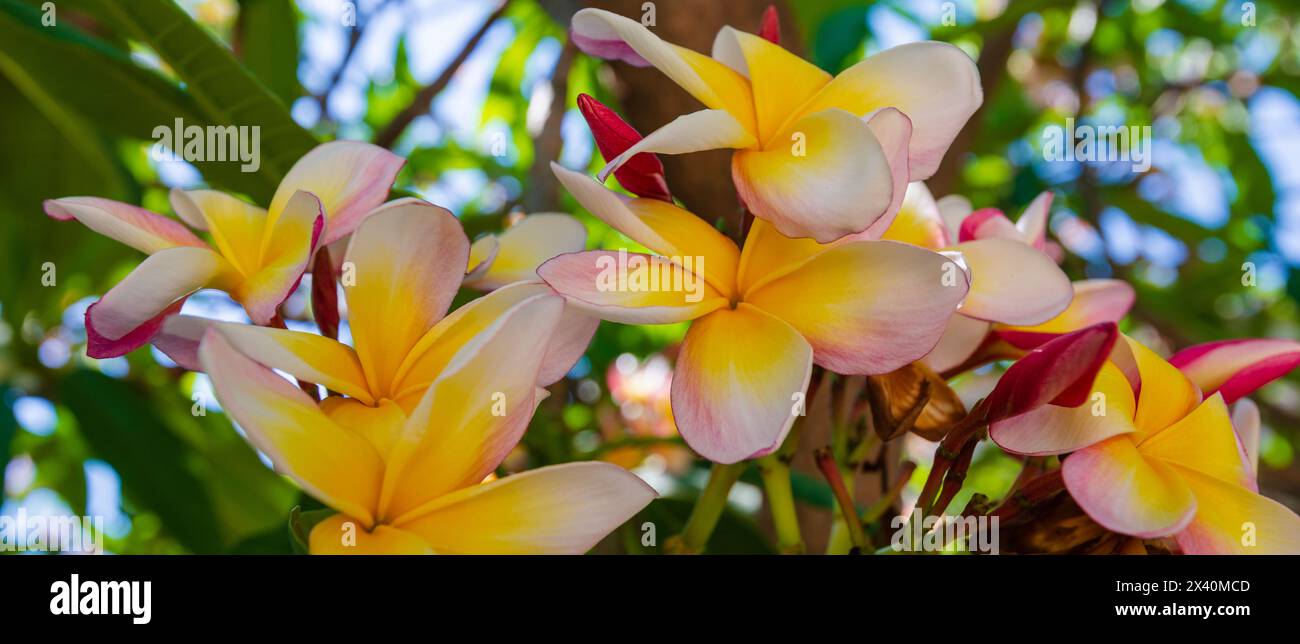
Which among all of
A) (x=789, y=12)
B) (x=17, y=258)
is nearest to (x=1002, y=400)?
(x=789, y=12)

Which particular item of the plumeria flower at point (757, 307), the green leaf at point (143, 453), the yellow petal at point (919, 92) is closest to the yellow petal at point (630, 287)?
the plumeria flower at point (757, 307)

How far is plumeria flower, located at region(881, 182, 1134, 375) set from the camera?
462 millimetres

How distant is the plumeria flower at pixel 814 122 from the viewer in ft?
1.29

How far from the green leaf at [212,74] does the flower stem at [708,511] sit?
35 centimetres

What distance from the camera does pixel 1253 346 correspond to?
487mm

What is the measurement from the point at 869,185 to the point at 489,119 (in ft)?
5.60

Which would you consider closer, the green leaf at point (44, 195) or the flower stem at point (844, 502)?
the flower stem at point (844, 502)

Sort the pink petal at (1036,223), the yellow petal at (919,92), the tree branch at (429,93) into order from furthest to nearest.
→ the tree branch at (429,93) < the pink petal at (1036,223) < the yellow petal at (919,92)

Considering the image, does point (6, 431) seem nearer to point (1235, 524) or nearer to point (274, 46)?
point (274, 46)

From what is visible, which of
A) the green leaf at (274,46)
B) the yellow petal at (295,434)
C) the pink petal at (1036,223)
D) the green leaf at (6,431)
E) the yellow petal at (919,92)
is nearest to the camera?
the yellow petal at (295,434)

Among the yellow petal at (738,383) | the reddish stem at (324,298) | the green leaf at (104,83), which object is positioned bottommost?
the yellow petal at (738,383)

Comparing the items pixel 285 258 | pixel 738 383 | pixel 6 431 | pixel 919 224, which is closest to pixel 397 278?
pixel 285 258

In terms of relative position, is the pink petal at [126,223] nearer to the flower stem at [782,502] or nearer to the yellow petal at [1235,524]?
the flower stem at [782,502]

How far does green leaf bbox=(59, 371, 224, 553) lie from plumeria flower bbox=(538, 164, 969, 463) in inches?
29.1
